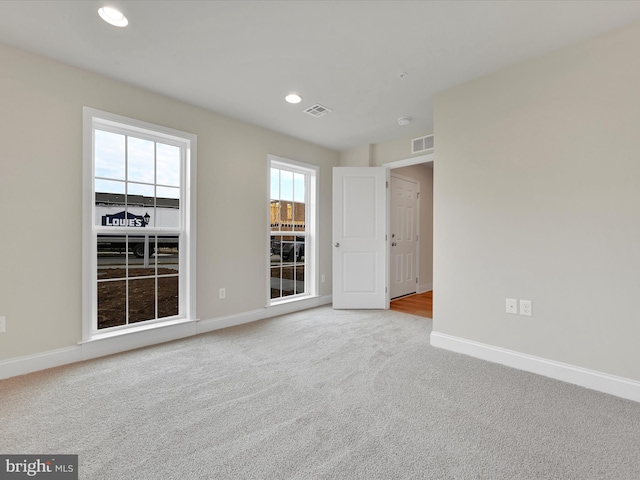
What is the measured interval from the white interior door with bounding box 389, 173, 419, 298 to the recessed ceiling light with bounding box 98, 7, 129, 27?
407 centimetres

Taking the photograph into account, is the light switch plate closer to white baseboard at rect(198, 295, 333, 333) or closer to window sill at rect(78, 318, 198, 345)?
white baseboard at rect(198, 295, 333, 333)

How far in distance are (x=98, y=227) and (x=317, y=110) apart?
2520mm

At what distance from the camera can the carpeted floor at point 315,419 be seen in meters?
1.40

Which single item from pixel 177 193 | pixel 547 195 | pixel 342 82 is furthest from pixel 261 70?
pixel 547 195

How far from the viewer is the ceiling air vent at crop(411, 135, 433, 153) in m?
3.96

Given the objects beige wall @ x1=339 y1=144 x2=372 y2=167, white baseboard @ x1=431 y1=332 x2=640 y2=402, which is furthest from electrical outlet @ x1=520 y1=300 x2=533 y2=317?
beige wall @ x1=339 y1=144 x2=372 y2=167

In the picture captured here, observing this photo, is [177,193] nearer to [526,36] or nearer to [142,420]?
[142,420]

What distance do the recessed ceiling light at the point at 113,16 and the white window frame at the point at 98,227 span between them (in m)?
0.94

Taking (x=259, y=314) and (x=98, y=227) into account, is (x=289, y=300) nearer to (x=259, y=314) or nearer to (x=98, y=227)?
(x=259, y=314)

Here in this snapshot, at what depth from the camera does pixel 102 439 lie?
5.15 ft

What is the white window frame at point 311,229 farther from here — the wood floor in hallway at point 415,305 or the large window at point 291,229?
the wood floor in hallway at point 415,305

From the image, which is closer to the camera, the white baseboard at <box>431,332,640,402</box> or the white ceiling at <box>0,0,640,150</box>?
the white ceiling at <box>0,0,640,150</box>

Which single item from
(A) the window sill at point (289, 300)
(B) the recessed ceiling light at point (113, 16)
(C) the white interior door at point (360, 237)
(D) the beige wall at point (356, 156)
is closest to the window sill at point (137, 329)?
(A) the window sill at point (289, 300)

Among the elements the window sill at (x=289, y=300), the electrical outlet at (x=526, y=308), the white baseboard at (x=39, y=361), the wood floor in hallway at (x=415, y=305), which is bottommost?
the wood floor in hallway at (x=415, y=305)
